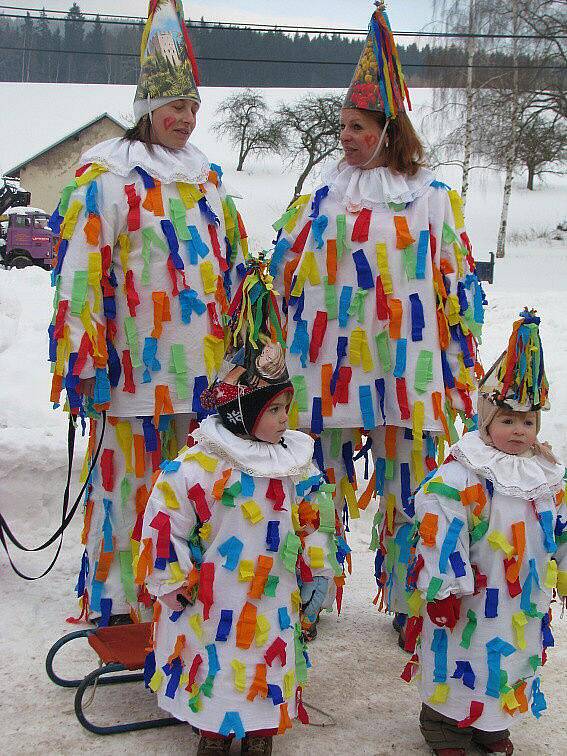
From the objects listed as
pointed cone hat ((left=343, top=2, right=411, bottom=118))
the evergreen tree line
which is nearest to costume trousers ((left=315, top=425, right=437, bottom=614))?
pointed cone hat ((left=343, top=2, right=411, bottom=118))

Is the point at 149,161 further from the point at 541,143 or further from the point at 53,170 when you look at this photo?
the point at 53,170

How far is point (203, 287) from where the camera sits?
3641mm

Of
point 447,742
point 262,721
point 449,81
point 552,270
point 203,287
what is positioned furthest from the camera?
point 449,81

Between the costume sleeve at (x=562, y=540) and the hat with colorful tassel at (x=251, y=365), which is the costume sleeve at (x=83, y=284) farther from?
the costume sleeve at (x=562, y=540)

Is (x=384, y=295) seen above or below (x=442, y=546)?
above

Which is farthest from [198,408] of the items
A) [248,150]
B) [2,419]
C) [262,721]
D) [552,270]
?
[248,150]

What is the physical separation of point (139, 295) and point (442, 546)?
1441 millimetres

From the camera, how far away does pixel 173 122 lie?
3.60m

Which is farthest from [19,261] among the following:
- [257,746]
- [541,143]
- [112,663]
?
[257,746]

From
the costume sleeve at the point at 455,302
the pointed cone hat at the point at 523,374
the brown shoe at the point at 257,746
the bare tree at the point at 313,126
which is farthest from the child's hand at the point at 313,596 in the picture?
the bare tree at the point at 313,126

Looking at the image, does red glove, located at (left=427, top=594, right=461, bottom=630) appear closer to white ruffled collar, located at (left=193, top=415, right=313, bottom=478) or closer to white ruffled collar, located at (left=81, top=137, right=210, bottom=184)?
white ruffled collar, located at (left=193, top=415, right=313, bottom=478)

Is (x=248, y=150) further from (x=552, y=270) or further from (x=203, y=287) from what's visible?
(x=203, y=287)

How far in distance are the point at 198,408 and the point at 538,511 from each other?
52.1 inches

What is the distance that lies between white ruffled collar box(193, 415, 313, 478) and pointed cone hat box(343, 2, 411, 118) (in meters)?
1.36
